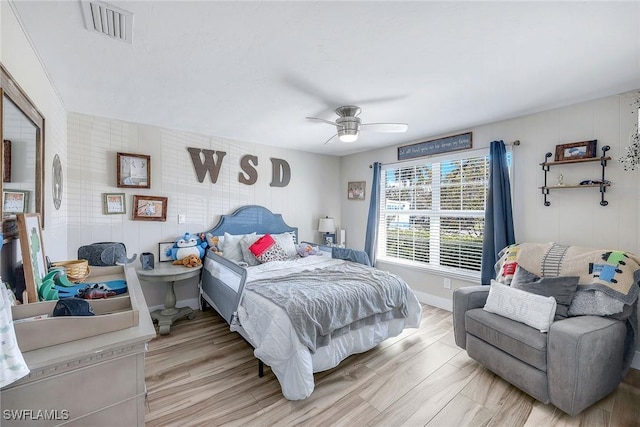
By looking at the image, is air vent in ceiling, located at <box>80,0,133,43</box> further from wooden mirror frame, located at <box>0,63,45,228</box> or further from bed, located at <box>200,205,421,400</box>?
bed, located at <box>200,205,421,400</box>

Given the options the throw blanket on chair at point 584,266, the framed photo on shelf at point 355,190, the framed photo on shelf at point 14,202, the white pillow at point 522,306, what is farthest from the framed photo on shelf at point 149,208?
the throw blanket on chair at point 584,266

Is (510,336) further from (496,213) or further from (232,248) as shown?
(232,248)

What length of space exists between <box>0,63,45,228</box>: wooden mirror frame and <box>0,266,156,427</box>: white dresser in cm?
92

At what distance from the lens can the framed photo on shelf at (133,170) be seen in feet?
10.4

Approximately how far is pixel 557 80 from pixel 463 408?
2.60 m

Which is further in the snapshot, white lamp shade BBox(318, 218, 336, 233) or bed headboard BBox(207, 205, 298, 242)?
white lamp shade BBox(318, 218, 336, 233)

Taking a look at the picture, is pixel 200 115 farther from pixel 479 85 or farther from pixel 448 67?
pixel 479 85

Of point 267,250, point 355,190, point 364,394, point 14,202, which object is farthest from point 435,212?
point 14,202

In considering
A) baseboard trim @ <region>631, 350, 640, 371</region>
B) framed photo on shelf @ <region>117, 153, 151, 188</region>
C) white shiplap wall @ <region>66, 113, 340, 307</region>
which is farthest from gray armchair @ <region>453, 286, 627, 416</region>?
framed photo on shelf @ <region>117, 153, 151, 188</region>

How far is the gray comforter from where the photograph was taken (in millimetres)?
2031

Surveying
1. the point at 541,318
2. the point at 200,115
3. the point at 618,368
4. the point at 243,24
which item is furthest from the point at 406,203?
the point at 243,24

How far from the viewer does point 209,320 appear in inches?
132

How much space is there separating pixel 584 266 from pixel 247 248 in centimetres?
338

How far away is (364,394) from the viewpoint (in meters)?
2.05
